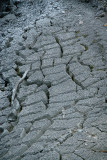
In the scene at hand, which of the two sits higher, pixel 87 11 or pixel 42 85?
pixel 87 11

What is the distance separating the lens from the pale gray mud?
234cm

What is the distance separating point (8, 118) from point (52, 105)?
0.49 metres

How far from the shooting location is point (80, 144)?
2.25 m

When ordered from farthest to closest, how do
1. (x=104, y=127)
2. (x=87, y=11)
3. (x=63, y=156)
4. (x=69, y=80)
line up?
(x=87, y=11) < (x=69, y=80) < (x=104, y=127) < (x=63, y=156)

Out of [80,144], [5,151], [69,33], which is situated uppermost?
[69,33]

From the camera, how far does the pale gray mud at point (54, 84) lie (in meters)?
2.34

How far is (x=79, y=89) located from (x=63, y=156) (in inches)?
39.4

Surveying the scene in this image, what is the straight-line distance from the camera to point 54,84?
3.21m

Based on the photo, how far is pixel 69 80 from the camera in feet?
10.5

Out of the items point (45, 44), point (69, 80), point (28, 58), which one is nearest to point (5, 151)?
point (69, 80)

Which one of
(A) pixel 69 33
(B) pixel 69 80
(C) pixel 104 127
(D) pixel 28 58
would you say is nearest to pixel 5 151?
(C) pixel 104 127

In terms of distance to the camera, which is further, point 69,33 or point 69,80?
point 69,33

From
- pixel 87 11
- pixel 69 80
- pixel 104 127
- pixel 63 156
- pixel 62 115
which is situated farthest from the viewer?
pixel 87 11

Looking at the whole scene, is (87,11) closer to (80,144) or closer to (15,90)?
(15,90)
